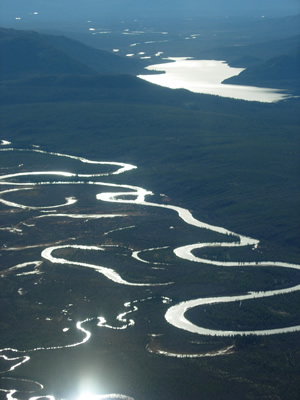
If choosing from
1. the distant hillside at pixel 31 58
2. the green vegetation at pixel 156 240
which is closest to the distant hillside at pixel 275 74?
the distant hillside at pixel 31 58

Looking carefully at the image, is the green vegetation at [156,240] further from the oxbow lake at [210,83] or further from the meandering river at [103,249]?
the oxbow lake at [210,83]

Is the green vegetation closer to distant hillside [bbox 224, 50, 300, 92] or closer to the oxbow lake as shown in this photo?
the oxbow lake

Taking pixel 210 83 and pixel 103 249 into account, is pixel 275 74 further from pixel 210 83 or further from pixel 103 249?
pixel 103 249

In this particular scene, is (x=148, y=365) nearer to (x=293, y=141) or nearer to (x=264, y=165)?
(x=264, y=165)

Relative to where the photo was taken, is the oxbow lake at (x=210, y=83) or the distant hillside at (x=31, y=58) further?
the distant hillside at (x=31, y=58)

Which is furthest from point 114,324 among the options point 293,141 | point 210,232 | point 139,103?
point 139,103

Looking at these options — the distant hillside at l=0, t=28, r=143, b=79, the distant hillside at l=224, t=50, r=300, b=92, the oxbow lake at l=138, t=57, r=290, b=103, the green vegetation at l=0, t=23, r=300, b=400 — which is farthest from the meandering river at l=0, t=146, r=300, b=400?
the distant hillside at l=224, t=50, r=300, b=92
